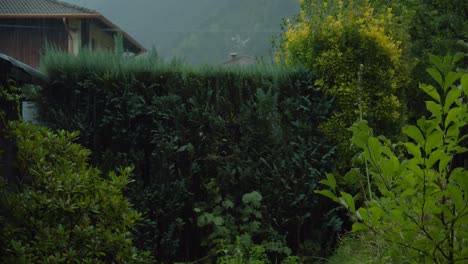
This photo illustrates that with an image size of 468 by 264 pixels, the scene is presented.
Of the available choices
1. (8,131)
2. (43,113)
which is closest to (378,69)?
(43,113)

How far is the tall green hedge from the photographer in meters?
5.41

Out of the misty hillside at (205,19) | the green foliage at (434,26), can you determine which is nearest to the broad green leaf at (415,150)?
the green foliage at (434,26)

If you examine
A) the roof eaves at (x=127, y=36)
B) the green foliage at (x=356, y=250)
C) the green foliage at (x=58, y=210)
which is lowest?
the green foliage at (x=356, y=250)

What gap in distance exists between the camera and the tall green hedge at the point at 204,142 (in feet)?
17.7

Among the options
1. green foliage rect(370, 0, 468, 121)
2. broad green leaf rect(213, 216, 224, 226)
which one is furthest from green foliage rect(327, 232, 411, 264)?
green foliage rect(370, 0, 468, 121)

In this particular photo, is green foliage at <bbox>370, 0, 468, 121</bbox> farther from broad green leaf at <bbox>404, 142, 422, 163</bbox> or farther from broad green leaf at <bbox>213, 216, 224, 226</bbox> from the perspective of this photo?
broad green leaf at <bbox>404, 142, 422, 163</bbox>

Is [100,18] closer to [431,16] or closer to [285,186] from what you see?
[431,16]

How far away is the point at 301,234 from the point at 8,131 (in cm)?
373

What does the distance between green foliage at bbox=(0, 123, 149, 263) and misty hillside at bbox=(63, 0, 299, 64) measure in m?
10.4

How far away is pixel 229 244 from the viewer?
536 cm

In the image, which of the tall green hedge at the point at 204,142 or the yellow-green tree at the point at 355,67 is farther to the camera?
the yellow-green tree at the point at 355,67

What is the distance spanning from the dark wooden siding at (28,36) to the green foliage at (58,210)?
8.09 feet

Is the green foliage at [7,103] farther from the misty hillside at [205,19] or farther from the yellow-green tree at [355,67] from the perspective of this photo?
the misty hillside at [205,19]

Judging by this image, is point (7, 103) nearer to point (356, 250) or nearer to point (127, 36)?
point (356, 250)
